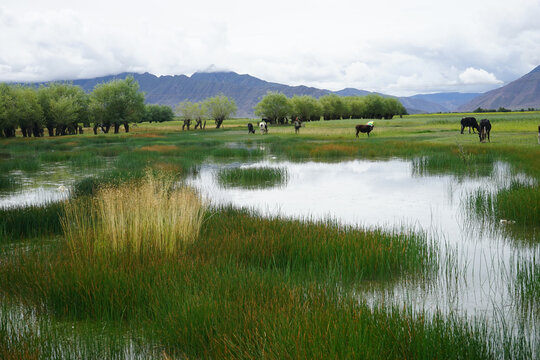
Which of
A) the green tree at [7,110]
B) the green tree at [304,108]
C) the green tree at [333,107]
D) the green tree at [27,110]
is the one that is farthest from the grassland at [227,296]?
the green tree at [333,107]

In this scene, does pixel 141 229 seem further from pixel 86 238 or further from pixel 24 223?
pixel 24 223

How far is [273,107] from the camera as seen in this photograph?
326 ft

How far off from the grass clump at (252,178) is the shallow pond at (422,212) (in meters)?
0.61

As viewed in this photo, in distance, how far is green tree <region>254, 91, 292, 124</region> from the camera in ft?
324

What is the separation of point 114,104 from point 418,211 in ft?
246

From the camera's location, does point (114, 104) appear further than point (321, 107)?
No

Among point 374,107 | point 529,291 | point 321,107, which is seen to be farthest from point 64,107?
point 374,107

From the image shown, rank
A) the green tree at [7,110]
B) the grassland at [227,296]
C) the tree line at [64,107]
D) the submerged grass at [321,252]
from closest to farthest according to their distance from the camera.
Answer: the grassland at [227,296] < the submerged grass at [321,252] < the green tree at [7,110] < the tree line at [64,107]

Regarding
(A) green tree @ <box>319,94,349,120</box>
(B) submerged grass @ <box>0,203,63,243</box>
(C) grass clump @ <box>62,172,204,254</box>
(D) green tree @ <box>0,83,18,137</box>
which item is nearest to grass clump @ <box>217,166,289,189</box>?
(B) submerged grass @ <box>0,203,63,243</box>

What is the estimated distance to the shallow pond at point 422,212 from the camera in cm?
718

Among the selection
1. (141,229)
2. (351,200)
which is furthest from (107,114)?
(141,229)

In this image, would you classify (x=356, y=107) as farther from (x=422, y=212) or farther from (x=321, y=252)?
(x=321, y=252)

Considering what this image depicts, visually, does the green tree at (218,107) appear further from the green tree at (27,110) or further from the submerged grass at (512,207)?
the submerged grass at (512,207)

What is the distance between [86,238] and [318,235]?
15.7 ft
